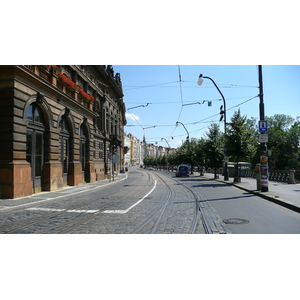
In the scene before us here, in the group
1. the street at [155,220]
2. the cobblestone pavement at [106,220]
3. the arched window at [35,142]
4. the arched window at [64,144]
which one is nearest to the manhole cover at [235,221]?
Result: the street at [155,220]

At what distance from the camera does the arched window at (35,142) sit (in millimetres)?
15469

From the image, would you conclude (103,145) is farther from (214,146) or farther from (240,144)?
(240,144)

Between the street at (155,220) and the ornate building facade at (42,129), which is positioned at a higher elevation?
the ornate building facade at (42,129)

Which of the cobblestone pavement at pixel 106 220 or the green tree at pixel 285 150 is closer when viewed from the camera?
the cobblestone pavement at pixel 106 220

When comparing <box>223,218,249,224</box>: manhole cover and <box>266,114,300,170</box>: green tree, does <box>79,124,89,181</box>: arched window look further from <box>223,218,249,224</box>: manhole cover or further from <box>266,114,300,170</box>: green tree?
<box>266,114,300,170</box>: green tree

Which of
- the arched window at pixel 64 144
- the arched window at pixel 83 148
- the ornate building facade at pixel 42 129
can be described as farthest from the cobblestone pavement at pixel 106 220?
the arched window at pixel 83 148

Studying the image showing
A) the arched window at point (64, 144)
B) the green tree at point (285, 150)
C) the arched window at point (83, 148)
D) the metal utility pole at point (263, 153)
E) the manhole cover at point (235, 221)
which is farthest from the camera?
the green tree at point (285, 150)

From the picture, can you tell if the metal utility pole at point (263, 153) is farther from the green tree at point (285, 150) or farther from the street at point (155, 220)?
the green tree at point (285, 150)

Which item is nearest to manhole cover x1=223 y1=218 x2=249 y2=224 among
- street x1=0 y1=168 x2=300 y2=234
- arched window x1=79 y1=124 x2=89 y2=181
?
street x1=0 y1=168 x2=300 y2=234

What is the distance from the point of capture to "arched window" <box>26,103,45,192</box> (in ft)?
50.8

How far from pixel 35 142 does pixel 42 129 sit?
113 centimetres

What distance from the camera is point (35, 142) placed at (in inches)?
633

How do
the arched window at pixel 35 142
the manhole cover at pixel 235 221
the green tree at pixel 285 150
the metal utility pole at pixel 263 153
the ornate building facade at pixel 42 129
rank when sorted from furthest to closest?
the green tree at pixel 285 150, the arched window at pixel 35 142, the metal utility pole at pixel 263 153, the ornate building facade at pixel 42 129, the manhole cover at pixel 235 221

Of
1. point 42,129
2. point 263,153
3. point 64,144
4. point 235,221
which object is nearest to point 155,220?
point 235,221
